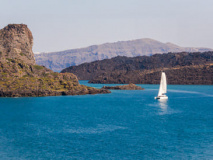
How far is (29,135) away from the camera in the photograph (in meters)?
69.3

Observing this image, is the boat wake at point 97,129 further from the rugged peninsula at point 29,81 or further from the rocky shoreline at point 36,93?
the rugged peninsula at point 29,81

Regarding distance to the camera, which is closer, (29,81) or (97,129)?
(97,129)

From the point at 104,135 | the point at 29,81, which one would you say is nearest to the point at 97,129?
the point at 104,135

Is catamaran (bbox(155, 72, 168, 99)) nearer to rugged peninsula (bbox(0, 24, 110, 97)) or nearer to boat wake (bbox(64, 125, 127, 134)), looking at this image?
rugged peninsula (bbox(0, 24, 110, 97))

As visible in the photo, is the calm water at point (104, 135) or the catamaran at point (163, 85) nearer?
the calm water at point (104, 135)

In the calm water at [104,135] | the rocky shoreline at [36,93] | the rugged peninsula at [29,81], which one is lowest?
the calm water at [104,135]

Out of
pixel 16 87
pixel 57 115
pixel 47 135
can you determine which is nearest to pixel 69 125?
pixel 47 135

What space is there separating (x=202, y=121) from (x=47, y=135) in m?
48.3

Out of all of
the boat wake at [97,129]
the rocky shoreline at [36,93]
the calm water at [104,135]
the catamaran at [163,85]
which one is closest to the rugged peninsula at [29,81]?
the rocky shoreline at [36,93]

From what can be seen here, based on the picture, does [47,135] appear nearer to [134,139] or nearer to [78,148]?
[78,148]

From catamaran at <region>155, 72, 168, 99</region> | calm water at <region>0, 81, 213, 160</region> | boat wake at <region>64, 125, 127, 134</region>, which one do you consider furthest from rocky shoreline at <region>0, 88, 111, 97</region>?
boat wake at <region>64, 125, 127, 134</region>

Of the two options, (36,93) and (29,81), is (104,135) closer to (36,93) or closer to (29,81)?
(36,93)

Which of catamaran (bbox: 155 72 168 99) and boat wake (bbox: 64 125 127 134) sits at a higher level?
catamaran (bbox: 155 72 168 99)

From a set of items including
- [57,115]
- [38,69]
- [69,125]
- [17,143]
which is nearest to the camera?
[17,143]
